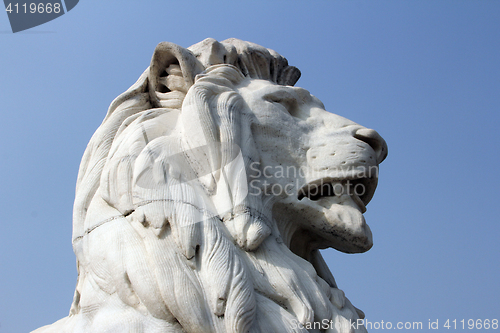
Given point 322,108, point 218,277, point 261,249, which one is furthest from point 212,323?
point 322,108

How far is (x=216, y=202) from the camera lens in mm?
2730

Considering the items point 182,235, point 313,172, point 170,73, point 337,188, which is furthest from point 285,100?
point 182,235

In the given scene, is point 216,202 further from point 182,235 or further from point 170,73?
point 170,73

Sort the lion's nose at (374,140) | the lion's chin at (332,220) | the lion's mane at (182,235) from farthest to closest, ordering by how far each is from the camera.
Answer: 1. the lion's nose at (374,140)
2. the lion's chin at (332,220)
3. the lion's mane at (182,235)

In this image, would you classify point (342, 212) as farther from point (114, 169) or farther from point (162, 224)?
point (114, 169)

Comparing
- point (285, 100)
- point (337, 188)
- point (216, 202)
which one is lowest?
point (337, 188)

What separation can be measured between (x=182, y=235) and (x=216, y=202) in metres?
0.33

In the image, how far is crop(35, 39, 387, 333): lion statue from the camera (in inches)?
93.7

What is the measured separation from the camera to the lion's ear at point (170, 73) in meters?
3.24

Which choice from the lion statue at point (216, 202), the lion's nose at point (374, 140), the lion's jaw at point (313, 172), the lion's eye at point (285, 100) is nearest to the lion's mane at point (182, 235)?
the lion statue at point (216, 202)

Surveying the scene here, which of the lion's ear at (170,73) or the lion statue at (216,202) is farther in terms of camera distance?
the lion's ear at (170,73)

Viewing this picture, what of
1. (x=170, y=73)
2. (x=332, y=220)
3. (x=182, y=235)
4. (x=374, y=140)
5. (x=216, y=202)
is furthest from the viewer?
(x=170, y=73)

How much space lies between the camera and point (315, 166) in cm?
304

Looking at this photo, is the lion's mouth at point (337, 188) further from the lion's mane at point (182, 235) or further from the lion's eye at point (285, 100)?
the lion's eye at point (285, 100)
